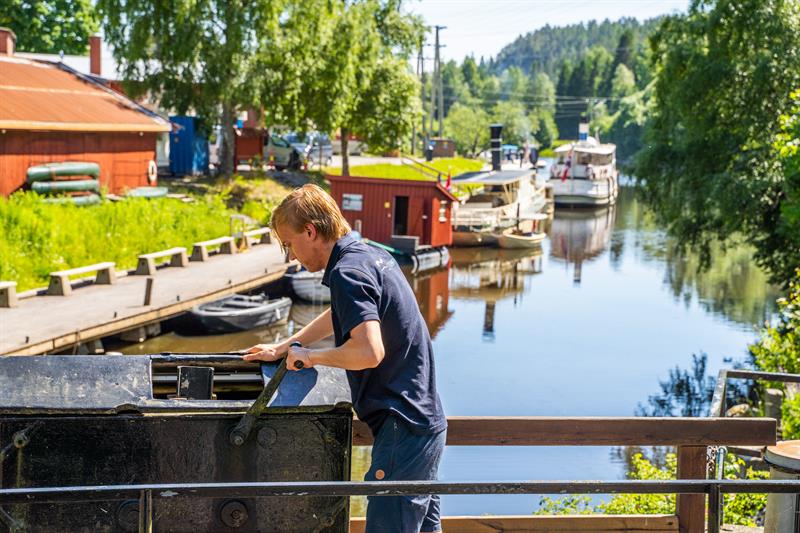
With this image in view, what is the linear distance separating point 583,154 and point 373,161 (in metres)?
13.0

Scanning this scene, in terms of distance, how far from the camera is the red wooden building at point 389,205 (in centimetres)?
3831

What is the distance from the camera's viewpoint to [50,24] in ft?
191

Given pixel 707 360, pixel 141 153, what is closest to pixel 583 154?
pixel 141 153

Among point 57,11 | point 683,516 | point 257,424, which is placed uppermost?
point 57,11

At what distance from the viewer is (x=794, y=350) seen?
45.2 ft

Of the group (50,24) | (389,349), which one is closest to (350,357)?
(389,349)

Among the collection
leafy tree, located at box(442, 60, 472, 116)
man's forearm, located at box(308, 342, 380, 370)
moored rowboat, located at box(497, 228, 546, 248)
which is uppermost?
leafy tree, located at box(442, 60, 472, 116)

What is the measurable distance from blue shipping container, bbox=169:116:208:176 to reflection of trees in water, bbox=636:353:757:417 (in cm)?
2559

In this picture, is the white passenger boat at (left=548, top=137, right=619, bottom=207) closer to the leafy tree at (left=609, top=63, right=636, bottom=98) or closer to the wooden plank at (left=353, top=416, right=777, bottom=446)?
the wooden plank at (left=353, top=416, right=777, bottom=446)

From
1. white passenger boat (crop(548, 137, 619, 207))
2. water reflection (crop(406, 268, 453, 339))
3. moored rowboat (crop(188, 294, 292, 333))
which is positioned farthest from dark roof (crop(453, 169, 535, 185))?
moored rowboat (crop(188, 294, 292, 333))

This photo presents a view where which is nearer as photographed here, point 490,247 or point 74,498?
point 74,498

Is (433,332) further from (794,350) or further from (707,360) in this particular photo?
(794,350)

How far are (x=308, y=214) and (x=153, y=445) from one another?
1.02 m

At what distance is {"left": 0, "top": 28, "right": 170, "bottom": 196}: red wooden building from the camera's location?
2969 centimetres
